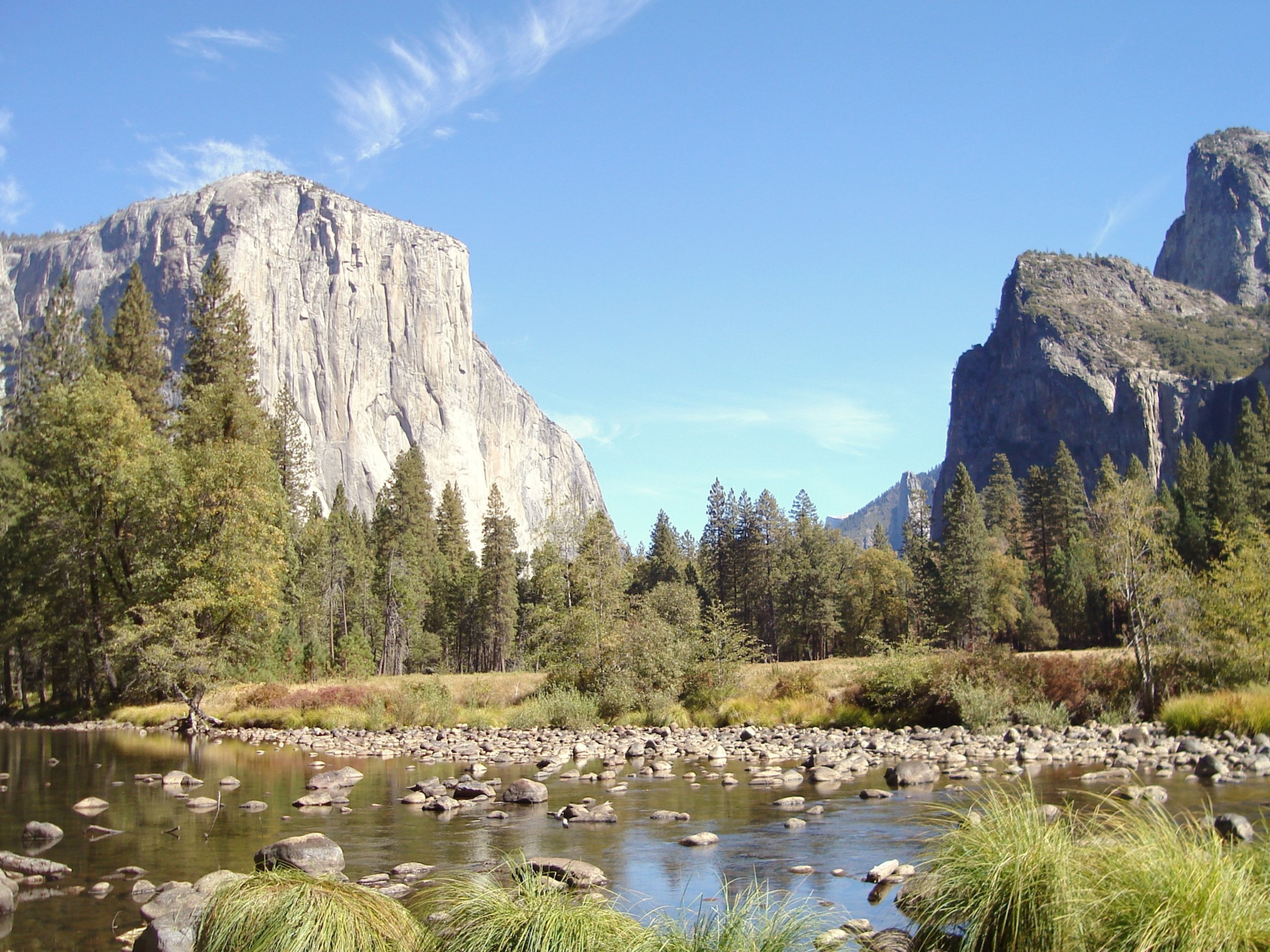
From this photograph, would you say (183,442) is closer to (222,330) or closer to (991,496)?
(222,330)

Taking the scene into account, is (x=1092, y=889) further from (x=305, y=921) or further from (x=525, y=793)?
(x=525, y=793)

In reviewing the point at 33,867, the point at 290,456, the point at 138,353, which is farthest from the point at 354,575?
the point at 33,867

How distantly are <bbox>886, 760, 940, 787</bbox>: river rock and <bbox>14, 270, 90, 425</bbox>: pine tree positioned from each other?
1800 inches

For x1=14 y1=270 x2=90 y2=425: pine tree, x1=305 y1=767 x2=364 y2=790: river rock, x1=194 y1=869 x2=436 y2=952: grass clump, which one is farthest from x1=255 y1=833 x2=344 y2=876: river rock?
x1=14 y1=270 x2=90 y2=425: pine tree

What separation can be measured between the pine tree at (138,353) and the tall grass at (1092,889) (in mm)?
49576

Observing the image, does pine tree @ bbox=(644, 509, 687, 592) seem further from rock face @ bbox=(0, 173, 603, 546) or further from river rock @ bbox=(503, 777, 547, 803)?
rock face @ bbox=(0, 173, 603, 546)

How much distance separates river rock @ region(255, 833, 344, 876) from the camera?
10.5m

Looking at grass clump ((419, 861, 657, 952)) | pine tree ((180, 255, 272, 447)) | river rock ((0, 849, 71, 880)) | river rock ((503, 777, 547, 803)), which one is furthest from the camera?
pine tree ((180, 255, 272, 447))

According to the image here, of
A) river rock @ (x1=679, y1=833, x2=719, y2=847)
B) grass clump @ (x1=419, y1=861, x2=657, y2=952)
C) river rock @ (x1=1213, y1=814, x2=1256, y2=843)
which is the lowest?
river rock @ (x1=679, y1=833, x2=719, y2=847)

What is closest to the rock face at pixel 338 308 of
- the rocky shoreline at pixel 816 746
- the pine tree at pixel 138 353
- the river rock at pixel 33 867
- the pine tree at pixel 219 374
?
the pine tree at pixel 219 374

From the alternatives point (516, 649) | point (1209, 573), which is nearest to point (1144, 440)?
point (516, 649)

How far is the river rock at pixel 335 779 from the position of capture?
60.4 ft

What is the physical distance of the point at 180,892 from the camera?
9555mm

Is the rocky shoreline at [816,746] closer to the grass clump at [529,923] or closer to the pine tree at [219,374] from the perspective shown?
the grass clump at [529,923]
